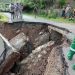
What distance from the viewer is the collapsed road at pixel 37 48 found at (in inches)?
375

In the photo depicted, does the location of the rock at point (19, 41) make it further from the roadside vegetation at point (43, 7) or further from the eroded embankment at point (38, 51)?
the roadside vegetation at point (43, 7)

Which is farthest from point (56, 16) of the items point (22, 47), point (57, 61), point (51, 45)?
point (57, 61)

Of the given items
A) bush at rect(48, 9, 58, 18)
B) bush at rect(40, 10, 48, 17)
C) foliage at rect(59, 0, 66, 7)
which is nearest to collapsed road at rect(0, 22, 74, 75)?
bush at rect(48, 9, 58, 18)

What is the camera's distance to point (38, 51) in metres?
14.2

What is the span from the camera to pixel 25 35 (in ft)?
62.2

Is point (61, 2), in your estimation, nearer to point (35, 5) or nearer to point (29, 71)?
point (35, 5)

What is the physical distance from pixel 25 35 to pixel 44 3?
11.4 m

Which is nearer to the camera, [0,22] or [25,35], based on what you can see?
[25,35]

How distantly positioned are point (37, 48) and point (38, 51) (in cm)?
124

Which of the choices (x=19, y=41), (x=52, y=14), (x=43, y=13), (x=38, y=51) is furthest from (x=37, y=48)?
(x=43, y=13)

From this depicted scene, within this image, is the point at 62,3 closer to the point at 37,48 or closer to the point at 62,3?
the point at 62,3

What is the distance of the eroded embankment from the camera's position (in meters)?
9.45

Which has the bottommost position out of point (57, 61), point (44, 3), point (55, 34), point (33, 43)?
point (44, 3)

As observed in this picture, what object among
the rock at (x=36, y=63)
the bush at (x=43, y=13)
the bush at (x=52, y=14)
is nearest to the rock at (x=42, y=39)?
the rock at (x=36, y=63)
